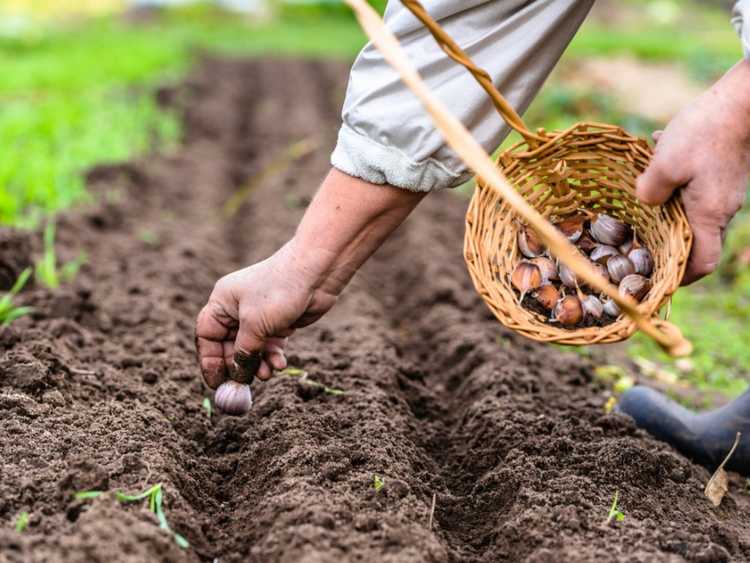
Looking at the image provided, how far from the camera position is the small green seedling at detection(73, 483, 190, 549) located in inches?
77.4

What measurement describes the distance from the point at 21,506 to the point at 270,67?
11509 millimetres

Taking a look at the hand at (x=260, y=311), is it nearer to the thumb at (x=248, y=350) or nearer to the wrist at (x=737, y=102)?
the thumb at (x=248, y=350)

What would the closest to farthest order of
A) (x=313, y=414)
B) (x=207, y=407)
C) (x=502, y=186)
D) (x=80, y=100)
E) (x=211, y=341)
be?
(x=502, y=186) < (x=211, y=341) < (x=313, y=414) < (x=207, y=407) < (x=80, y=100)

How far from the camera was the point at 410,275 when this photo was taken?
4535 mm

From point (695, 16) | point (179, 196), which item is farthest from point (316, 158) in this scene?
point (695, 16)

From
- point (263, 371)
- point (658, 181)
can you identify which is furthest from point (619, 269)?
point (263, 371)

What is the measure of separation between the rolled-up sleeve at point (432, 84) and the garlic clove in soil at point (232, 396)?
760 millimetres

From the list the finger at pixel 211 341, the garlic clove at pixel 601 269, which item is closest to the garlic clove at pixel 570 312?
the garlic clove at pixel 601 269

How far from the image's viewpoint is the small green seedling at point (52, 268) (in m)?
3.71

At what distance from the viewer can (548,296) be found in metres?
2.34

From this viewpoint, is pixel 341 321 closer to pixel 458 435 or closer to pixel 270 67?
pixel 458 435

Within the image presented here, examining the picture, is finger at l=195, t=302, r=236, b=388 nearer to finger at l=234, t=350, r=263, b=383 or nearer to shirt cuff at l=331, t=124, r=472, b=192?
finger at l=234, t=350, r=263, b=383

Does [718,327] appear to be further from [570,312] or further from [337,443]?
[337,443]

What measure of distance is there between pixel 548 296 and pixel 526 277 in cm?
7
